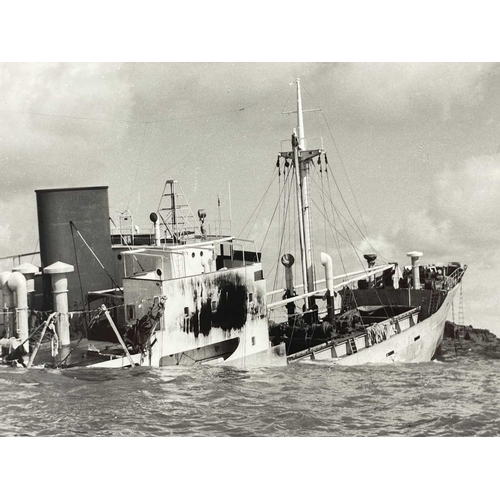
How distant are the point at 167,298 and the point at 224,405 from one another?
250cm

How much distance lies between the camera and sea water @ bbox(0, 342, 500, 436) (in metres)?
11.7

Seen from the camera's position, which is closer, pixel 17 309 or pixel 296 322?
pixel 17 309

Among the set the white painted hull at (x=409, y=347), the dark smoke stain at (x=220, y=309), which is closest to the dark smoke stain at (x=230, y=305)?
the dark smoke stain at (x=220, y=309)

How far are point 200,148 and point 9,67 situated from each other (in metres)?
4.01

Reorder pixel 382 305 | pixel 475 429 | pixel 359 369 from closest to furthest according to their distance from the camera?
pixel 475 429
pixel 359 369
pixel 382 305

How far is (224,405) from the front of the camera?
39.8 ft

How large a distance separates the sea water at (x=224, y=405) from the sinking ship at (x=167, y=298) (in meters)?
0.67

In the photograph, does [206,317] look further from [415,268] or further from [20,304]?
A: [415,268]

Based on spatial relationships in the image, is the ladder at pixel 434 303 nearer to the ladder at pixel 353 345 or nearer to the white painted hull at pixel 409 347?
the white painted hull at pixel 409 347

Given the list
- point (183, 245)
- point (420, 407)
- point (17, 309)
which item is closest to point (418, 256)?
point (420, 407)

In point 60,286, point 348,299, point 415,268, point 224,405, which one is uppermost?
point 60,286

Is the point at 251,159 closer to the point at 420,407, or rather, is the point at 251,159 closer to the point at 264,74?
the point at 264,74

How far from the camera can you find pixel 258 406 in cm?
1216

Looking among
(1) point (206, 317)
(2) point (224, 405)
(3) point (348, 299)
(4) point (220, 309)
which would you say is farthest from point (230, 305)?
(3) point (348, 299)
